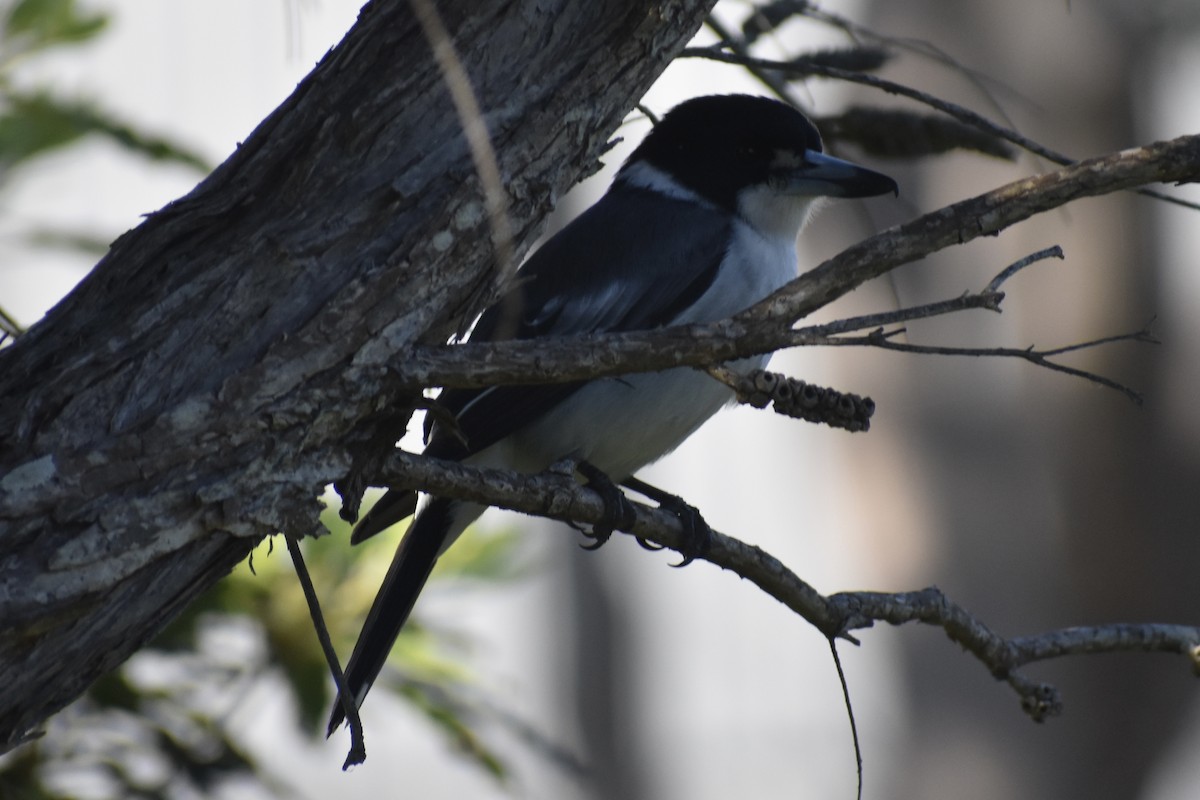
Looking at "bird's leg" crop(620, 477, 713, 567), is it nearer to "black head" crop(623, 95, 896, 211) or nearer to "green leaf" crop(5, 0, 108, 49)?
"black head" crop(623, 95, 896, 211)

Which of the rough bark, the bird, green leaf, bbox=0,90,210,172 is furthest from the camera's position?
the bird

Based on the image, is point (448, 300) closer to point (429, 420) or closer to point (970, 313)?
point (429, 420)

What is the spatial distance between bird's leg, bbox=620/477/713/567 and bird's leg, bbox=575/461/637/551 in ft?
0.21

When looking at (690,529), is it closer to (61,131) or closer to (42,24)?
(61,131)

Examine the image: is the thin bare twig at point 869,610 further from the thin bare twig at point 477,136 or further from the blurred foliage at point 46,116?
the blurred foliage at point 46,116

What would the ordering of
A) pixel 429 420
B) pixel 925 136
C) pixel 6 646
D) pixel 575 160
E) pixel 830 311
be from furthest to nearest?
pixel 830 311 < pixel 429 420 < pixel 925 136 < pixel 575 160 < pixel 6 646

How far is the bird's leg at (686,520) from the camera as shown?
2199 millimetres

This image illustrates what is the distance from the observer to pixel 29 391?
1.49 metres

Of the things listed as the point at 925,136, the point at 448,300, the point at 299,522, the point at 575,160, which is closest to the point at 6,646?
the point at 299,522

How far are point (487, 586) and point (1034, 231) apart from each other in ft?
15.2

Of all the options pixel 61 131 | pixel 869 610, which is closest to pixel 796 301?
pixel 869 610

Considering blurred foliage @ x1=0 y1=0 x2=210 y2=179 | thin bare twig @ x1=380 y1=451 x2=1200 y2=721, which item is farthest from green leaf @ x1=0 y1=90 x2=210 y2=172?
thin bare twig @ x1=380 y1=451 x2=1200 y2=721

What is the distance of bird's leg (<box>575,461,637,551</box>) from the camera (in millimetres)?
2330

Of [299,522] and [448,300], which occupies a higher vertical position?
[448,300]
